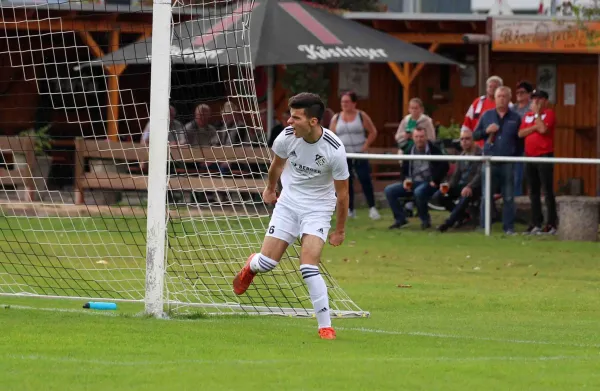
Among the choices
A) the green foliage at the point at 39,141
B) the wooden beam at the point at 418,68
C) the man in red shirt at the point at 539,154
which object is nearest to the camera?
the man in red shirt at the point at 539,154

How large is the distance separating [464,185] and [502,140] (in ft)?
2.86

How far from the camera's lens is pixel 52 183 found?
2433 centimetres

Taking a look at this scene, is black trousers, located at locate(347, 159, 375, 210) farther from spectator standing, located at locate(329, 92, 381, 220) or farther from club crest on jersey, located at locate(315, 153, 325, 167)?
club crest on jersey, located at locate(315, 153, 325, 167)

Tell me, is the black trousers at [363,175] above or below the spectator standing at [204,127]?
below

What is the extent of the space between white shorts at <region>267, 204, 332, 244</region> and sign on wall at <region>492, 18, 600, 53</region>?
1403cm

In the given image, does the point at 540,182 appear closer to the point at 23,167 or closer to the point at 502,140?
the point at 502,140

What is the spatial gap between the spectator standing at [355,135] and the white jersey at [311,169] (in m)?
11.0

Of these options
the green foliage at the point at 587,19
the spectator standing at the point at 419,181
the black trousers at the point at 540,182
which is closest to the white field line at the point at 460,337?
the black trousers at the point at 540,182

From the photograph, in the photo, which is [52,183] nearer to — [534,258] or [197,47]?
[197,47]

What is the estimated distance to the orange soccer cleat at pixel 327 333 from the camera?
977 centimetres

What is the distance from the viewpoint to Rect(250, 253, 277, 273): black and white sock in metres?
10.4

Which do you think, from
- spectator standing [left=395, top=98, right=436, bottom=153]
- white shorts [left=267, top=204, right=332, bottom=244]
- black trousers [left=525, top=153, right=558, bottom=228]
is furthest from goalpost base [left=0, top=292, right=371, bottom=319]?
spectator standing [left=395, top=98, right=436, bottom=153]

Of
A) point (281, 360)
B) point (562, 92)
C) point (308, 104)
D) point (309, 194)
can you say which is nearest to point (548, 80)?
point (562, 92)

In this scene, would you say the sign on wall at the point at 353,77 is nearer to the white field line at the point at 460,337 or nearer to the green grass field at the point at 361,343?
the green grass field at the point at 361,343
